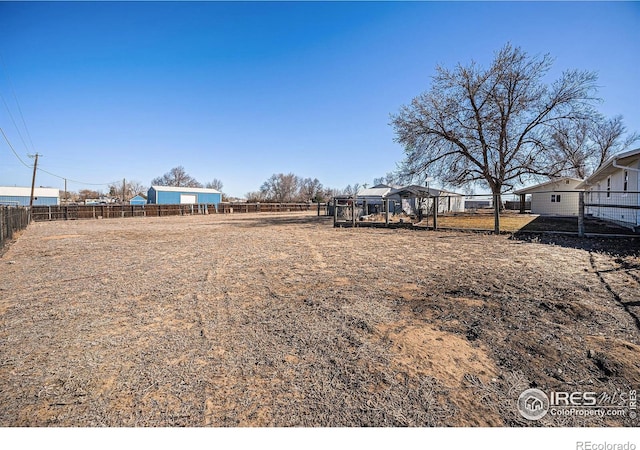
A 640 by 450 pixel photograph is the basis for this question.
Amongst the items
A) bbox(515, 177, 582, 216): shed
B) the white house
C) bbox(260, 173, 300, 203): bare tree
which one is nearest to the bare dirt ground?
the white house

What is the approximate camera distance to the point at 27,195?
42.2m

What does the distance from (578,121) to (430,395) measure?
89.9 feet

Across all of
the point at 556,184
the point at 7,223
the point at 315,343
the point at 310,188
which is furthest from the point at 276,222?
the point at 310,188

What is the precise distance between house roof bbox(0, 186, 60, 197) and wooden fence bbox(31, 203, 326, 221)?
21654mm

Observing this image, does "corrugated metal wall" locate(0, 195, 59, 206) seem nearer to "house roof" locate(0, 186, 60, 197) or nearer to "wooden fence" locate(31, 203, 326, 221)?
"house roof" locate(0, 186, 60, 197)

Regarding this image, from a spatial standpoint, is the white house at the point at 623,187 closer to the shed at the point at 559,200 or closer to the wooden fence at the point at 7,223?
the shed at the point at 559,200

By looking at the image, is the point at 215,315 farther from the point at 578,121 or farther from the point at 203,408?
the point at 578,121

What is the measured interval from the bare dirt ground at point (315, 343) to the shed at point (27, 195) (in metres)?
49.5

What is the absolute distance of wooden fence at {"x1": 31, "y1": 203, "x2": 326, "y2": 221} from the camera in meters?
25.0

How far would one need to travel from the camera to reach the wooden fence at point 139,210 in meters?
25.0

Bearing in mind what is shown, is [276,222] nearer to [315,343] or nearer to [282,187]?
[315,343]

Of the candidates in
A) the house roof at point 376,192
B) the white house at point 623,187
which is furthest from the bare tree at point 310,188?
the white house at point 623,187

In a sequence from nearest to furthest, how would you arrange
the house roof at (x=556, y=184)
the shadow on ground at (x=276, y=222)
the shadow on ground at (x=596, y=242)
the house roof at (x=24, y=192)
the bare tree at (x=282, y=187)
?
1. the shadow on ground at (x=596, y=242)
2. the shadow on ground at (x=276, y=222)
3. the house roof at (x=556, y=184)
4. the house roof at (x=24, y=192)
5. the bare tree at (x=282, y=187)

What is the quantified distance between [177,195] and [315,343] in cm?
4881
